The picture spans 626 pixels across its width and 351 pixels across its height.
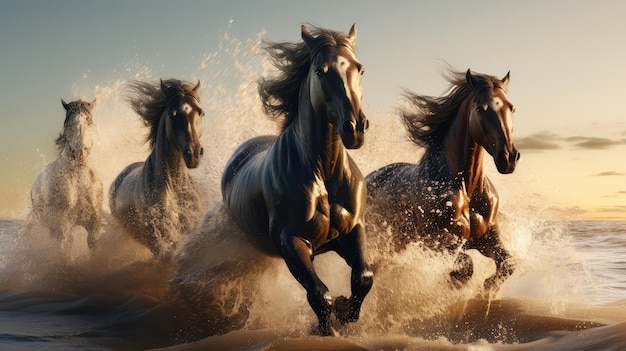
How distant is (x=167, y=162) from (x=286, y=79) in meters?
2.76

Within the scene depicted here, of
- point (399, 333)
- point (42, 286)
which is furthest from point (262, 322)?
point (42, 286)

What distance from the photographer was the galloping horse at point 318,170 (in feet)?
15.5

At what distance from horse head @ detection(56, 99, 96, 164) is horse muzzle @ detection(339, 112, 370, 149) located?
19.8ft

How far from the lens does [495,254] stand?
638 cm

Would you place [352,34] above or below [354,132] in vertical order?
above

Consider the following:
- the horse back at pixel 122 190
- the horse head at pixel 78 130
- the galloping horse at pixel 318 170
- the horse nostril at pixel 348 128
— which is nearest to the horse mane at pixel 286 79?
the galloping horse at pixel 318 170

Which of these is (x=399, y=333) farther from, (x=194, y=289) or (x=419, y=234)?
(x=194, y=289)

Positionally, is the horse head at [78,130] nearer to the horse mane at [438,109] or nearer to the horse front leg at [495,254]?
the horse mane at [438,109]

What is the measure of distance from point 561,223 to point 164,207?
3.85m

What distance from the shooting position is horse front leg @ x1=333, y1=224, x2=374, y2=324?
4863mm

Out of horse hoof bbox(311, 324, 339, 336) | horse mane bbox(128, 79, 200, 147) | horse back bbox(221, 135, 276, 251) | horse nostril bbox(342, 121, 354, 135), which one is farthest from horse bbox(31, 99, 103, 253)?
horse nostril bbox(342, 121, 354, 135)

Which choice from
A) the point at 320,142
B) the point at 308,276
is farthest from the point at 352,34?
the point at 308,276

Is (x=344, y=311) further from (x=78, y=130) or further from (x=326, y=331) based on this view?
(x=78, y=130)

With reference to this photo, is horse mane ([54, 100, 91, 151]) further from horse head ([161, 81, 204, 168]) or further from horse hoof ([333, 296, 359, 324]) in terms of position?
horse hoof ([333, 296, 359, 324])
